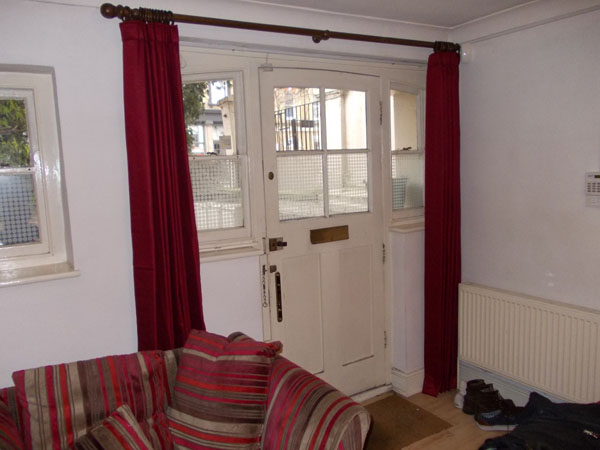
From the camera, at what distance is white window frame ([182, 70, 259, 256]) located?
257cm

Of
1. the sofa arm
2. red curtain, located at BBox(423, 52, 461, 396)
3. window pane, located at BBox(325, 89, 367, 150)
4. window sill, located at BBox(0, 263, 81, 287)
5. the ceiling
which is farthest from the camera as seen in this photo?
red curtain, located at BBox(423, 52, 461, 396)

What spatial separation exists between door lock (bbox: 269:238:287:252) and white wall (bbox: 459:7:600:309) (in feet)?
4.30

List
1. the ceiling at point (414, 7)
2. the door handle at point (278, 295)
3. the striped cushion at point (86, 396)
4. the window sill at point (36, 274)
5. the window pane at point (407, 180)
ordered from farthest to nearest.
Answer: the window pane at point (407, 180) < the door handle at point (278, 295) < the ceiling at point (414, 7) < the window sill at point (36, 274) < the striped cushion at point (86, 396)

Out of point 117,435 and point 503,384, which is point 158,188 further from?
point 503,384

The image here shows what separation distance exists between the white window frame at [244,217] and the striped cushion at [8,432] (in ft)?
3.68

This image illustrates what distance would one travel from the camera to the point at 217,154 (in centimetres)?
259

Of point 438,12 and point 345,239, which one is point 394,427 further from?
point 438,12

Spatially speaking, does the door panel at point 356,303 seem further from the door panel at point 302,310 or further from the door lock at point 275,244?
the door lock at point 275,244

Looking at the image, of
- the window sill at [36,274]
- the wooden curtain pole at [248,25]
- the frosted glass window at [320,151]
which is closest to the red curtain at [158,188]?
the wooden curtain pole at [248,25]

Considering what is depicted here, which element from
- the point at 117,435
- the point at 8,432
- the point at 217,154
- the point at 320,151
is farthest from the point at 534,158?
the point at 8,432

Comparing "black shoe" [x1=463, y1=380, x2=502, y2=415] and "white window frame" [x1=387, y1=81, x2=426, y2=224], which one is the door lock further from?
"black shoe" [x1=463, y1=380, x2=502, y2=415]

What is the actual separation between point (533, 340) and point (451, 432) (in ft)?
2.33

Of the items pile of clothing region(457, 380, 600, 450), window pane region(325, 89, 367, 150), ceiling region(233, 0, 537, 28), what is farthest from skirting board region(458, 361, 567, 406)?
ceiling region(233, 0, 537, 28)

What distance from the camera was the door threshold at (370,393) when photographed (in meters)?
3.19
